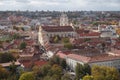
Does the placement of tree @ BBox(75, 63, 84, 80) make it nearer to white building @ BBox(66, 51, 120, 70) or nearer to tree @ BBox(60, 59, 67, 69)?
white building @ BBox(66, 51, 120, 70)

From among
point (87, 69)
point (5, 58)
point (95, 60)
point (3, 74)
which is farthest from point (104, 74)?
point (5, 58)

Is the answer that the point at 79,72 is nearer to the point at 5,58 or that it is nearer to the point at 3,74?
the point at 3,74

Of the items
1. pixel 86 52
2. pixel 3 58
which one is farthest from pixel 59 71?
pixel 86 52

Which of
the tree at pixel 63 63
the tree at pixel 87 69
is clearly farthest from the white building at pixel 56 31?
the tree at pixel 87 69

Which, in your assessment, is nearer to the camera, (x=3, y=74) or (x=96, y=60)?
(x=3, y=74)

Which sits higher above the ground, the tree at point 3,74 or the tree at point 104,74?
the tree at point 104,74

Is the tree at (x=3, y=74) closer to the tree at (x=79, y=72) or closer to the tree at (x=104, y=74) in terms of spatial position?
the tree at (x=79, y=72)

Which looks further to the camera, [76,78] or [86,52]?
[86,52]

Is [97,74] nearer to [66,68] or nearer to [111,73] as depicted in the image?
[111,73]

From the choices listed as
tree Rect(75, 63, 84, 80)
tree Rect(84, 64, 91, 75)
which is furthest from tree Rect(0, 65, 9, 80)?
tree Rect(84, 64, 91, 75)

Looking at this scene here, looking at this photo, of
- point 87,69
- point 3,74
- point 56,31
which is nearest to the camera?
point 3,74

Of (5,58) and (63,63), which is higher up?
(5,58)
